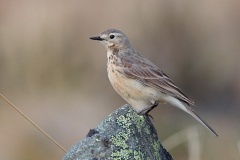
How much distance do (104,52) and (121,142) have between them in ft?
32.7

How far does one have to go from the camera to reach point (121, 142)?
248 inches

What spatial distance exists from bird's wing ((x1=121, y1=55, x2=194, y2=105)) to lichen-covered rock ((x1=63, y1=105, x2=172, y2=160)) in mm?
2134

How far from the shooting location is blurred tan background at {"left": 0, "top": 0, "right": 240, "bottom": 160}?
52.9ft

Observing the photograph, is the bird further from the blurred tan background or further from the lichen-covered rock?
the blurred tan background

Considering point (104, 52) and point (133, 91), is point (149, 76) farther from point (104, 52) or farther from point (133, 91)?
point (104, 52)

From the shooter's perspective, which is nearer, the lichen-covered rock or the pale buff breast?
the lichen-covered rock

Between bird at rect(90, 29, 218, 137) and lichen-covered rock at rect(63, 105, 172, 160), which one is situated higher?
lichen-covered rock at rect(63, 105, 172, 160)

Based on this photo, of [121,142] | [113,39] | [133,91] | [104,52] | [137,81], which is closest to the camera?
[121,142]

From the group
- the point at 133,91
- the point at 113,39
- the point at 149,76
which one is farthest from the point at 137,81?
the point at 113,39

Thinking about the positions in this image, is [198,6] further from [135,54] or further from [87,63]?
[135,54]

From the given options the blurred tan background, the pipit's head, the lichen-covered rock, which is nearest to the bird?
the pipit's head

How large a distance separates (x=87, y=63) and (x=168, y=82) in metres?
7.48

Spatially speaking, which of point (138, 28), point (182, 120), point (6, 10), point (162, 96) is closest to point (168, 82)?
point (162, 96)

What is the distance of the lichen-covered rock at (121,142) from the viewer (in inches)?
242
